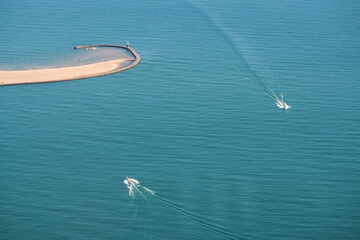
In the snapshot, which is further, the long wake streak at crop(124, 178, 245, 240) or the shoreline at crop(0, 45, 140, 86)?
the shoreline at crop(0, 45, 140, 86)

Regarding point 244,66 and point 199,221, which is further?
point 244,66

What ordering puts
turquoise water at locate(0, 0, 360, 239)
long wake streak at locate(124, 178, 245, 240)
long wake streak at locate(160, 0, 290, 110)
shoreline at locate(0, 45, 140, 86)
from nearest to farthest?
1. long wake streak at locate(124, 178, 245, 240)
2. turquoise water at locate(0, 0, 360, 239)
3. long wake streak at locate(160, 0, 290, 110)
4. shoreline at locate(0, 45, 140, 86)

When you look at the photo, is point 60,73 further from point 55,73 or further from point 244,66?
point 244,66

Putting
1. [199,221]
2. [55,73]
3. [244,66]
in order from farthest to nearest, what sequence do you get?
[244,66] < [55,73] < [199,221]

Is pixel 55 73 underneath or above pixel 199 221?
above

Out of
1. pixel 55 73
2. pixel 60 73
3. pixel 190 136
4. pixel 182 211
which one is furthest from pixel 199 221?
pixel 55 73

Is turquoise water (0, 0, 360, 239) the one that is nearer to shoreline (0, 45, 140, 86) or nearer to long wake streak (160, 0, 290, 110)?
long wake streak (160, 0, 290, 110)

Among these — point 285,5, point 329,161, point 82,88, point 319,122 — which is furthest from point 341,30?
point 82,88

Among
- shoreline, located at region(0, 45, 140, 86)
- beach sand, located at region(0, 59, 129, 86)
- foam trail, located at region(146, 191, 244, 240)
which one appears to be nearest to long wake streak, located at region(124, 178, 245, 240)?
foam trail, located at region(146, 191, 244, 240)
